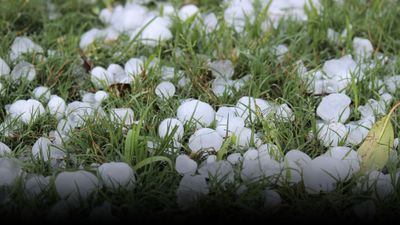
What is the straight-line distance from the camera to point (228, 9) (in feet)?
7.32

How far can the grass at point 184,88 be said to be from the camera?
1376mm

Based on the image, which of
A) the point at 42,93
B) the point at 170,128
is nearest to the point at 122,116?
the point at 170,128

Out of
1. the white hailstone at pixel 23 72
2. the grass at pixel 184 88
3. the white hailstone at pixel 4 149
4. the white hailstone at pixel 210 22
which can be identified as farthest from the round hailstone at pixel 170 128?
the white hailstone at pixel 210 22

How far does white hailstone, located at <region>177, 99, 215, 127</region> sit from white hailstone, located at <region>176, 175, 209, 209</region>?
255mm

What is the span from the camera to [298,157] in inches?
58.5

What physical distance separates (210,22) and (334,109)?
2.01 ft

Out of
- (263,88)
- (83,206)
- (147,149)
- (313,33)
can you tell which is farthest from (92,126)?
(313,33)

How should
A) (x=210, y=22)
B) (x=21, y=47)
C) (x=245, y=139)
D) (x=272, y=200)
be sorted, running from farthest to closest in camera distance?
(x=210, y=22) < (x=21, y=47) < (x=245, y=139) < (x=272, y=200)

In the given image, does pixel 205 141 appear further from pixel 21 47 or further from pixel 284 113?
pixel 21 47

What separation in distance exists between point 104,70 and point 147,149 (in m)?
0.46

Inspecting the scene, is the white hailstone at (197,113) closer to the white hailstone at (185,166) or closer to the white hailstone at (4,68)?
the white hailstone at (185,166)

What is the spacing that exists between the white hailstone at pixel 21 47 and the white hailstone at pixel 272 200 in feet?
2.96

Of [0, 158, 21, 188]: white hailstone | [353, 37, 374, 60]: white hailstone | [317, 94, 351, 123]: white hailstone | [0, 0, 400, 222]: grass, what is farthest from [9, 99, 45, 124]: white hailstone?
[353, 37, 374, 60]: white hailstone

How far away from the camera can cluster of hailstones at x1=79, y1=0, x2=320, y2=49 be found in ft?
6.82
